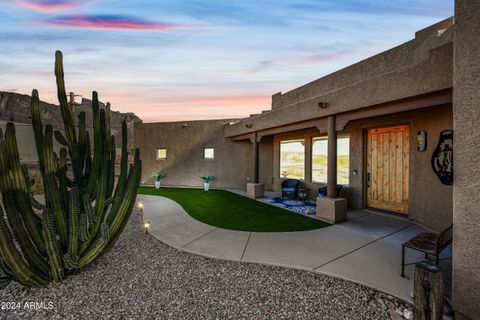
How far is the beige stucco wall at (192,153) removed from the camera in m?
13.8

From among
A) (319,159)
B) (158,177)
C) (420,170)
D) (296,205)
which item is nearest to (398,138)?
(420,170)

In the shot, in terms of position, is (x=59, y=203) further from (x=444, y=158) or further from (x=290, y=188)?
(x=290, y=188)

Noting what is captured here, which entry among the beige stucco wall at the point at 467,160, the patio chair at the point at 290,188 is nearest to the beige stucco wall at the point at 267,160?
the patio chair at the point at 290,188

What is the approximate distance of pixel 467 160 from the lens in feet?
7.52

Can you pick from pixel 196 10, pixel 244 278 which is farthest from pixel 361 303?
pixel 196 10

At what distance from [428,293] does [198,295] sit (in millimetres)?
2561

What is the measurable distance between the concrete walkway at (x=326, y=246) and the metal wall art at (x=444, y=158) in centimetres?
148

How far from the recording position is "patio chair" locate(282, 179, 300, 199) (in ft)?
31.6

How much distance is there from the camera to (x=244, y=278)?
3.42 metres

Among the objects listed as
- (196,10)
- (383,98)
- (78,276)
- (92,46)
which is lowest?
(78,276)

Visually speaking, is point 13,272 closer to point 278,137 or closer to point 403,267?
point 403,267

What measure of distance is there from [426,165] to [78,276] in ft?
25.3

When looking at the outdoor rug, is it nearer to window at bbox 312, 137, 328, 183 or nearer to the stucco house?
the stucco house

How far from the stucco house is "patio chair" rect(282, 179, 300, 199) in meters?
0.53
